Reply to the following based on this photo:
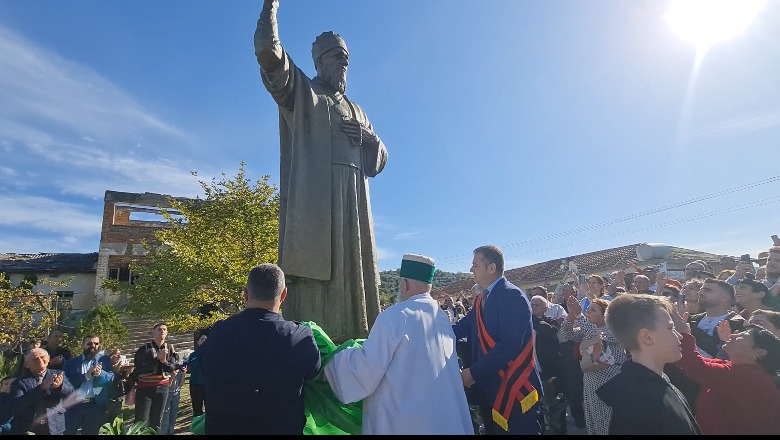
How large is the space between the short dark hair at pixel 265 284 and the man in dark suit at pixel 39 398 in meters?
4.79

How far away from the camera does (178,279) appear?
58.5 feet

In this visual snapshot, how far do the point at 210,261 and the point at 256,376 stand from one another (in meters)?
15.9

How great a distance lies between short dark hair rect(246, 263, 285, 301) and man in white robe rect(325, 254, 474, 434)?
52 cm

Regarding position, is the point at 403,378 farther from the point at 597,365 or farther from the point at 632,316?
the point at 597,365

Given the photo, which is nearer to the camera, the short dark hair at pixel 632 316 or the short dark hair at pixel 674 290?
the short dark hair at pixel 632 316

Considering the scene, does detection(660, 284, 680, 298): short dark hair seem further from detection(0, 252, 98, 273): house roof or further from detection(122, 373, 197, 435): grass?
detection(0, 252, 98, 273): house roof

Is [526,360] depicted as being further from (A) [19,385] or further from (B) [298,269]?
(A) [19,385]

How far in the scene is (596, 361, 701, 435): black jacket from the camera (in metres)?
2.21

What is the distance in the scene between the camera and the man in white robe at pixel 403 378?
8.45 ft

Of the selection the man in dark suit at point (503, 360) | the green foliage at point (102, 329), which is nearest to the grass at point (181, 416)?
the green foliage at point (102, 329)

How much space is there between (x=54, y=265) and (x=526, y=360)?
3867cm

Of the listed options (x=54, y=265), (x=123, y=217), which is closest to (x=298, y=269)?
(x=123, y=217)

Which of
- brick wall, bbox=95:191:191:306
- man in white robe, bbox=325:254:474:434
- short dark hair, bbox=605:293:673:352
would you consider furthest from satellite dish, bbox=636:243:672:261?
brick wall, bbox=95:191:191:306

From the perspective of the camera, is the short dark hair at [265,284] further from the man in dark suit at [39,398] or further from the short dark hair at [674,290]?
the short dark hair at [674,290]
